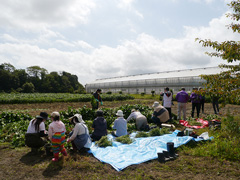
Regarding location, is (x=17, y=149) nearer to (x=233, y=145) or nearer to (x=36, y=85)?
(x=233, y=145)

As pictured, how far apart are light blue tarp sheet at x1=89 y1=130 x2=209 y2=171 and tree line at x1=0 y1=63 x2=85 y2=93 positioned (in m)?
51.8

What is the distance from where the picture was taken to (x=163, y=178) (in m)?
3.83

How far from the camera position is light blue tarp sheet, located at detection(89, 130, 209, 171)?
4.64 meters

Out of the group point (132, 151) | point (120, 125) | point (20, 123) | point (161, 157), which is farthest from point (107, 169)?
point (20, 123)

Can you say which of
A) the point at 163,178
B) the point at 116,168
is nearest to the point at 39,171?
the point at 116,168

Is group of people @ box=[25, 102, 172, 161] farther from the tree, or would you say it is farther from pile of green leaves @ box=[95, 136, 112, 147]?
the tree

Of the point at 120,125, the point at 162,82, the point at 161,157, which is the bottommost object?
the point at 161,157

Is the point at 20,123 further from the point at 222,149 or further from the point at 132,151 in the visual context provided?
the point at 222,149

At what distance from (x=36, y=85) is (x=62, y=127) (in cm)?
6954

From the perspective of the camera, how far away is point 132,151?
5.36 metres

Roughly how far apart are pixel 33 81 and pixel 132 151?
234 feet

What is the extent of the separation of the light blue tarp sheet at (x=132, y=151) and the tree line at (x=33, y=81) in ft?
170

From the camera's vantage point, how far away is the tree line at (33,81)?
191ft

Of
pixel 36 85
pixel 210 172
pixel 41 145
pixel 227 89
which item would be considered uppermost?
pixel 36 85
